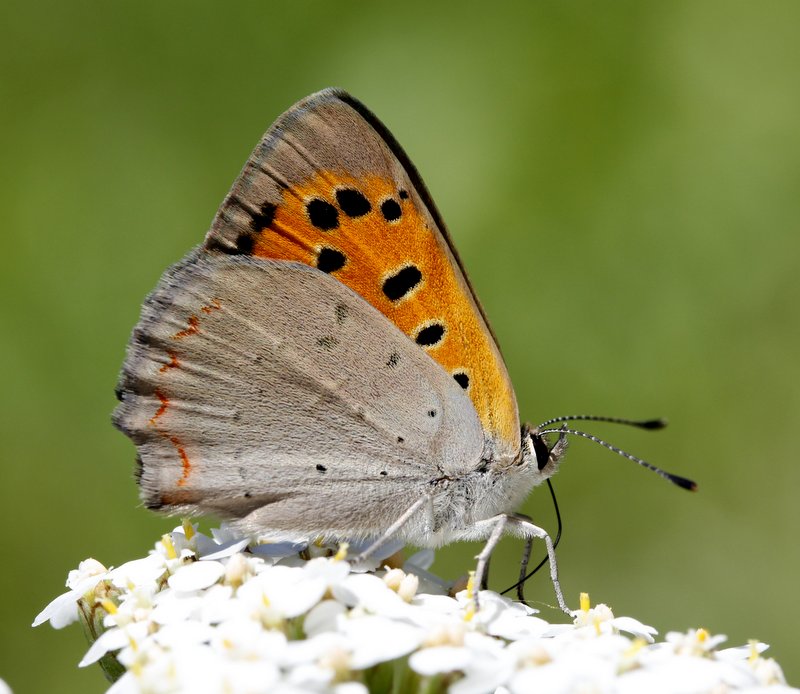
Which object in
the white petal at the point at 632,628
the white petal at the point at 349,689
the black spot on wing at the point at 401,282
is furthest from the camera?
the black spot on wing at the point at 401,282

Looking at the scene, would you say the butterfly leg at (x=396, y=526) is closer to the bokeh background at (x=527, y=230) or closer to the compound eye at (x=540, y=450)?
the compound eye at (x=540, y=450)

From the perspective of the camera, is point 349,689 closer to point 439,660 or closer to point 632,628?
point 439,660

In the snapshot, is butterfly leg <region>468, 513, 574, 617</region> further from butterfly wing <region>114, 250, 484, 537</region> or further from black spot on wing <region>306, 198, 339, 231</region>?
black spot on wing <region>306, 198, 339, 231</region>

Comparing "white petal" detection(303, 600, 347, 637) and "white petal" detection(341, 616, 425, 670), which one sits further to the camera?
"white petal" detection(303, 600, 347, 637)

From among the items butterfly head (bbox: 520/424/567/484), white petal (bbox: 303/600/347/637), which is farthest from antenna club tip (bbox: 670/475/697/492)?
white petal (bbox: 303/600/347/637)

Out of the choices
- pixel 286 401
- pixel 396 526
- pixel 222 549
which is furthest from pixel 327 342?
pixel 222 549

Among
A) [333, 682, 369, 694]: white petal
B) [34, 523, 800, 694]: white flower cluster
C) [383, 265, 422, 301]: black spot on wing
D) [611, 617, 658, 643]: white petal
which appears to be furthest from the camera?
[383, 265, 422, 301]: black spot on wing

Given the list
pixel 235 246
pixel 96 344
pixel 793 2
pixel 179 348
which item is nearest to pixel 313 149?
pixel 235 246

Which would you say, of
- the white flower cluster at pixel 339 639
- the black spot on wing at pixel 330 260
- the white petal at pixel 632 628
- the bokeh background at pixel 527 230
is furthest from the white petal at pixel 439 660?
the bokeh background at pixel 527 230
